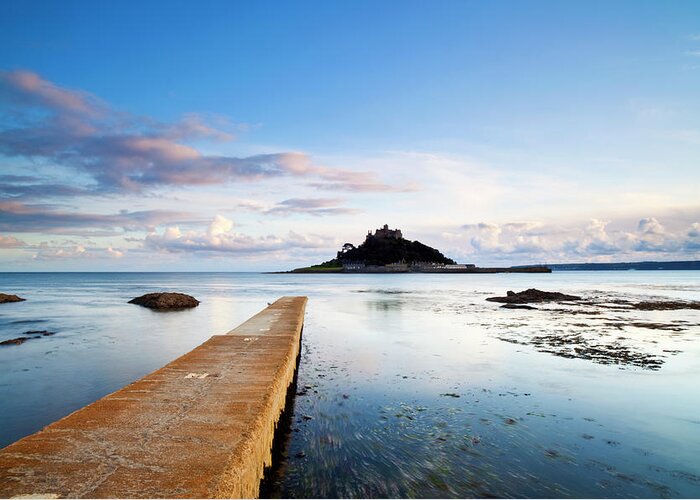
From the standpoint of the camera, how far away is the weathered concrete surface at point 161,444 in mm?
3307

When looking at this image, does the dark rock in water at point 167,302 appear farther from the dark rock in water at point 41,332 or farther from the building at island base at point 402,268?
the building at island base at point 402,268

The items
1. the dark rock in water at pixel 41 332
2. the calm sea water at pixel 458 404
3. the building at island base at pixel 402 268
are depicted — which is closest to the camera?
the calm sea water at pixel 458 404

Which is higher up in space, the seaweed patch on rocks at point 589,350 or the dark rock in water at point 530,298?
the dark rock in water at point 530,298

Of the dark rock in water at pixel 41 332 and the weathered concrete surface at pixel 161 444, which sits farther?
the dark rock in water at pixel 41 332

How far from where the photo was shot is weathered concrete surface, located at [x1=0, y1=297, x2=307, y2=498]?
10.8 ft

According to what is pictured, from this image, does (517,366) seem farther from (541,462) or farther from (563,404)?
(541,462)

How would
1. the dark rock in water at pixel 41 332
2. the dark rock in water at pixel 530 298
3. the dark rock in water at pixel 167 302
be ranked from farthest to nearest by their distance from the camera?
1. the dark rock in water at pixel 530 298
2. the dark rock in water at pixel 167 302
3. the dark rock in water at pixel 41 332

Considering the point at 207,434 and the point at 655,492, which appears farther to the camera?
the point at 655,492

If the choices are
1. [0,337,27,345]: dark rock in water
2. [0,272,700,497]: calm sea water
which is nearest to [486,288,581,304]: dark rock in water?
[0,272,700,497]: calm sea water

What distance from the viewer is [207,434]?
431cm

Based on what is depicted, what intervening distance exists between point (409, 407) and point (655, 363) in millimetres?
7620

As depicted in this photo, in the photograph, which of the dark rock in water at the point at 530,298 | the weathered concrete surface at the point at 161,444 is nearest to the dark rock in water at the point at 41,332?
the weathered concrete surface at the point at 161,444

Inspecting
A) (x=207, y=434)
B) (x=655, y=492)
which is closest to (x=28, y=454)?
(x=207, y=434)

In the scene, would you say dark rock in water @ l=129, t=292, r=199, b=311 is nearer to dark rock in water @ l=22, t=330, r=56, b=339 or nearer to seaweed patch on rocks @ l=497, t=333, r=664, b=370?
dark rock in water @ l=22, t=330, r=56, b=339
